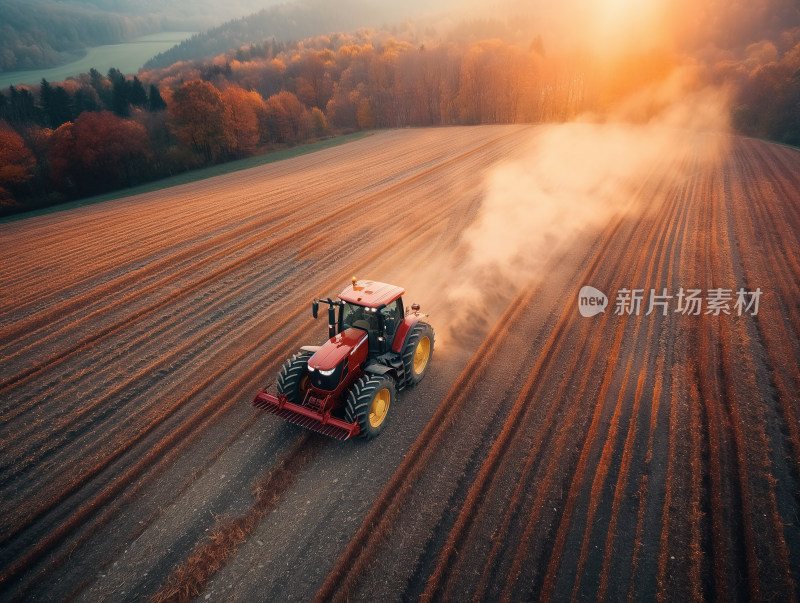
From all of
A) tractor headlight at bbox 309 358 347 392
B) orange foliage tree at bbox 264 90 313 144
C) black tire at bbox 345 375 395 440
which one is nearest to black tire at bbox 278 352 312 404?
tractor headlight at bbox 309 358 347 392

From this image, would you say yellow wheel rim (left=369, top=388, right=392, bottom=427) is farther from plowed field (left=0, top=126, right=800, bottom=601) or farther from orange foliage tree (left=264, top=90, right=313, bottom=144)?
orange foliage tree (left=264, top=90, right=313, bottom=144)

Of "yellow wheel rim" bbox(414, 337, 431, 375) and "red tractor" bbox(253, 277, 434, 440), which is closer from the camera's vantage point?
"red tractor" bbox(253, 277, 434, 440)

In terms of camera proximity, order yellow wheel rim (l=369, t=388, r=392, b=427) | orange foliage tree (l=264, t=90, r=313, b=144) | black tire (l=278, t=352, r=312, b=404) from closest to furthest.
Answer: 1. yellow wheel rim (l=369, t=388, r=392, b=427)
2. black tire (l=278, t=352, r=312, b=404)
3. orange foliage tree (l=264, t=90, r=313, b=144)

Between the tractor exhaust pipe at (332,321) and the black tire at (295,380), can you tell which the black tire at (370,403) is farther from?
the tractor exhaust pipe at (332,321)

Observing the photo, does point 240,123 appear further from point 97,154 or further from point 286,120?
point 97,154

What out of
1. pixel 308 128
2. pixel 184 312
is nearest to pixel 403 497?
pixel 184 312

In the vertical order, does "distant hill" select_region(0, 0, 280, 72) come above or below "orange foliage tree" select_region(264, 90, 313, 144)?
above

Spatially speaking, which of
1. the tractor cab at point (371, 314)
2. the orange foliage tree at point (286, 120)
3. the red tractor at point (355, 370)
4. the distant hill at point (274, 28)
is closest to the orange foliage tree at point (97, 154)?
the orange foliage tree at point (286, 120)
